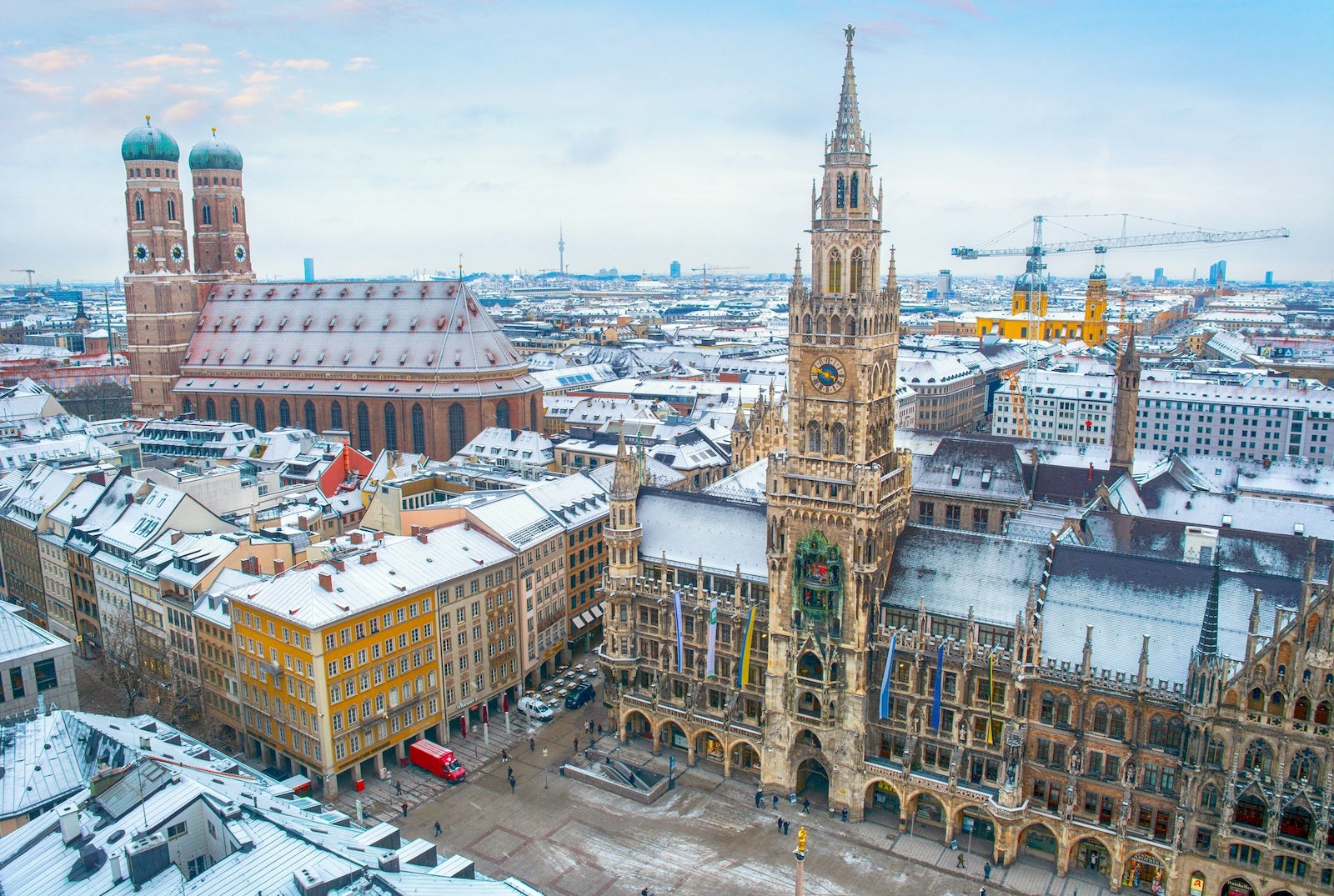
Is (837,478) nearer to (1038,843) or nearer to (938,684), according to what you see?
(938,684)

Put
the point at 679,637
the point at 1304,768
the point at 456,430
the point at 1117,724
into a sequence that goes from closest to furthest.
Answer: the point at 1304,768
the point at 1117,724
the point at 679,637
the point at 456,430

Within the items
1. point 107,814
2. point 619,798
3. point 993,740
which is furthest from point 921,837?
point 107,814

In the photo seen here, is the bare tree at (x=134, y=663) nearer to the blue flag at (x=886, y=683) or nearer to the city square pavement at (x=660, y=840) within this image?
the city square pavement at (x=660, y=840)

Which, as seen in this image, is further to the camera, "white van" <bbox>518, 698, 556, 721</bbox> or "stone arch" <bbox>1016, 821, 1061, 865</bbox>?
"white van" <bbox>518, 698, 556, 721</bbox>

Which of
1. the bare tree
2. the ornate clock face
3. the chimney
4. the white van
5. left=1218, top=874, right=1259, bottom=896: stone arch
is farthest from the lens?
the white van

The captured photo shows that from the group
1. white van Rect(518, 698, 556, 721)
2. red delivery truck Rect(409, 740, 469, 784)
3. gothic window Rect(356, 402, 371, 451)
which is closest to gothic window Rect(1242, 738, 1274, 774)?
white van Rect(518, 698, 556, 721)

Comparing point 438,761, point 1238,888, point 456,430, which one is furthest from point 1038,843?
point 456,430

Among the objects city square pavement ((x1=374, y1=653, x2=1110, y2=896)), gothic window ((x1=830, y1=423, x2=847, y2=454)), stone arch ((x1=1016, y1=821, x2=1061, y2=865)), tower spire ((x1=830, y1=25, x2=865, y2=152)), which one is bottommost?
city square pavement ((x1=374, y1=653, x2=1110, y2=896))

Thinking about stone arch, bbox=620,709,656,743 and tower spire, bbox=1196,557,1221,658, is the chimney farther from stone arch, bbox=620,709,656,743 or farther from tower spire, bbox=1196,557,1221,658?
tower spire, bbox=1196,557,1221,658
